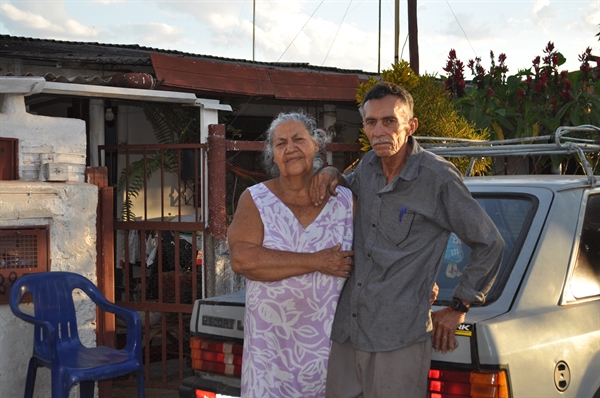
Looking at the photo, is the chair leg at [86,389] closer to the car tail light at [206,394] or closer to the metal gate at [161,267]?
the metal gate at [161,267]

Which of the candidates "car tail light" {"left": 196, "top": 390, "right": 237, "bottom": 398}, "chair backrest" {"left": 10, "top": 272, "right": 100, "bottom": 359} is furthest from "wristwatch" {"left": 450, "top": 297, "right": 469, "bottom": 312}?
"chair backrest" {"left": 10, "top": 272, "right": 100, "bottom": 359}

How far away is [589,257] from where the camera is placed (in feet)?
10.5

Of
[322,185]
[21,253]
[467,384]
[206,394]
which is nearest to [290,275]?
[322,185]

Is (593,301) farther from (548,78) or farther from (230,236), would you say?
(548,78)

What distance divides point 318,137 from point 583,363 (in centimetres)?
136

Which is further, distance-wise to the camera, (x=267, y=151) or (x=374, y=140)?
(x=267, y=151)

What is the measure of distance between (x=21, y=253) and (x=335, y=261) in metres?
3.07

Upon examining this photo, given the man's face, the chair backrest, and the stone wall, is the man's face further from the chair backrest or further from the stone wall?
the stone wall

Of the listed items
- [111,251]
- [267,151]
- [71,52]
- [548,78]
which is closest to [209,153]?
[111,251]

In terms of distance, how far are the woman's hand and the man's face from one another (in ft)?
1.28

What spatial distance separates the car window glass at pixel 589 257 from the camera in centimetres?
307

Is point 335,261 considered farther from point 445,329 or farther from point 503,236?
point 503,236

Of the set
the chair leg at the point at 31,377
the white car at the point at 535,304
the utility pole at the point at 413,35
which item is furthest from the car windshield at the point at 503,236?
the utility pole at the point at 413,35

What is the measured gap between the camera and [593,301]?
3074 mm
